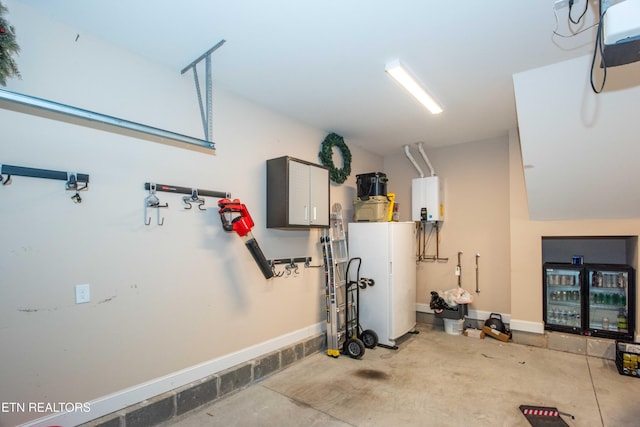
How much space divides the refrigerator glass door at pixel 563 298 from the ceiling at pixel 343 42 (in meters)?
2.57

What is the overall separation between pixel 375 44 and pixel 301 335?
3418 millimetres

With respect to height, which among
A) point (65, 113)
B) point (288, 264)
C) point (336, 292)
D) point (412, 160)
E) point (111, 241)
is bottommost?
point (336, 292)

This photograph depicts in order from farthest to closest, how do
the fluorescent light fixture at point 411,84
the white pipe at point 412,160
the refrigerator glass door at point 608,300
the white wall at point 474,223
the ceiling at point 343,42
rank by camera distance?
the white pipe at point 412,160, the white wall at point 474,223, the refrigerator glass door at point 608,300, the fluorescent light fixture at point 411,84, the ceiling at point 343,42

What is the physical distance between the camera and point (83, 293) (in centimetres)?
235

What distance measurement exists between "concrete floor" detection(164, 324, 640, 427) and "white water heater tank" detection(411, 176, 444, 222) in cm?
212

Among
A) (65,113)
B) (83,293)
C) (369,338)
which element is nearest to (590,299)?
(369,338)

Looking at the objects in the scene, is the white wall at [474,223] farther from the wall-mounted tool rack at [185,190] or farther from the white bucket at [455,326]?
the wall-mounted tool rack at [185,190]

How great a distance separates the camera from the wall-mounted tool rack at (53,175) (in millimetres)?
2047

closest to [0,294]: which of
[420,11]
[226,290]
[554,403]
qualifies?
[226,290]

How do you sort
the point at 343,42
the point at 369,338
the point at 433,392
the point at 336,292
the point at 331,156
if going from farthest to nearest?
the point at 331,156 < the point at 369,338 < the point at 336,292 < the point at 433,392 < the point at 343,42

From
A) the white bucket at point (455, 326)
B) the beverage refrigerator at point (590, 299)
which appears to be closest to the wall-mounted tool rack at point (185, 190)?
the white bucket at point (455, 326)

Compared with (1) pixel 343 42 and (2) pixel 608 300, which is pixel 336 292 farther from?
(2) pixel 608 300

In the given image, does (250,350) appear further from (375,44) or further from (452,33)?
(452,33)

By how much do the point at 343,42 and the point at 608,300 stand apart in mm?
4818
